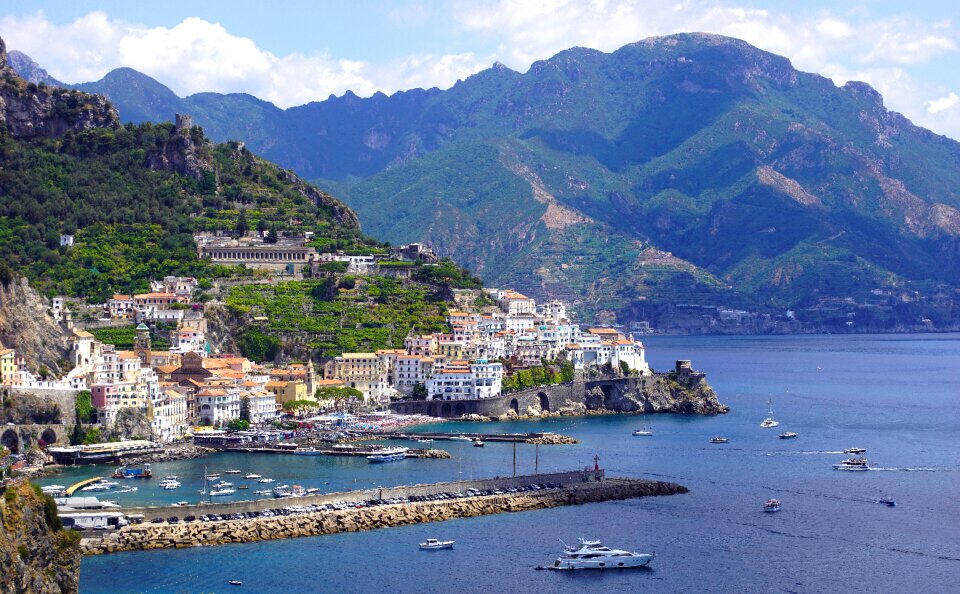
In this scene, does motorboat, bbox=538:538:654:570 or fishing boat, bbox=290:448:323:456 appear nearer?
motorboat, bbox=538:538:654:570

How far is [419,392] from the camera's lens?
10894cm

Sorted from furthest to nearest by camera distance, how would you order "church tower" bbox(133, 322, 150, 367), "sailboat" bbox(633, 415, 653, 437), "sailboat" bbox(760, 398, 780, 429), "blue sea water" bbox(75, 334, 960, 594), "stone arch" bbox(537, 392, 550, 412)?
"stone arch" bbox(537, 392, 550, 412), "sailboat" bbox(760, 398, 780, 429), "sailboat" bbox(633, 415, 653, 437), "church tower" bbox(133, 322, 150, 367), "blue sea water" bbox(75, 334, 960, 594)

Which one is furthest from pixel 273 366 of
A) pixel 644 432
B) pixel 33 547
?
pixel 33 547

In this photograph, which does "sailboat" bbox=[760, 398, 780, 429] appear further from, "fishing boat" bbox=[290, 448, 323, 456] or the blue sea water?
"fishing boat" bbox=[290, 448, 323, 456]

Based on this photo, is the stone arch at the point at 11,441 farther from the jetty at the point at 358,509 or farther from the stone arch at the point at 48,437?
the jetty at the point at 358,509

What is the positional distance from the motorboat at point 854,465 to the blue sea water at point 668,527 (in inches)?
29.0

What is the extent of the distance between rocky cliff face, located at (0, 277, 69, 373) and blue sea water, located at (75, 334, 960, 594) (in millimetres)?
12259

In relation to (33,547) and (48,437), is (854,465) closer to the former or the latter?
(48,437)

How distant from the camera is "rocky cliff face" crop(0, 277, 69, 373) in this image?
8688 cm

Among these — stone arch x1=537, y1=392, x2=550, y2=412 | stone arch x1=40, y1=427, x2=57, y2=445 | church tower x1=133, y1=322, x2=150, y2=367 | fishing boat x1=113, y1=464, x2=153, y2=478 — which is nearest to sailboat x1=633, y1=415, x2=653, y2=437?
stone arch x1=537, y1=392, x2=550, y2=412

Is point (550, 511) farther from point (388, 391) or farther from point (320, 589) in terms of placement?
point (388, 391)

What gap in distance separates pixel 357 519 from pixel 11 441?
23.3m

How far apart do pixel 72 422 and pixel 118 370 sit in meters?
7.44

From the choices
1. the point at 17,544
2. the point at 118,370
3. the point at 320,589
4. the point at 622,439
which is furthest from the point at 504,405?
the point at 17,544
